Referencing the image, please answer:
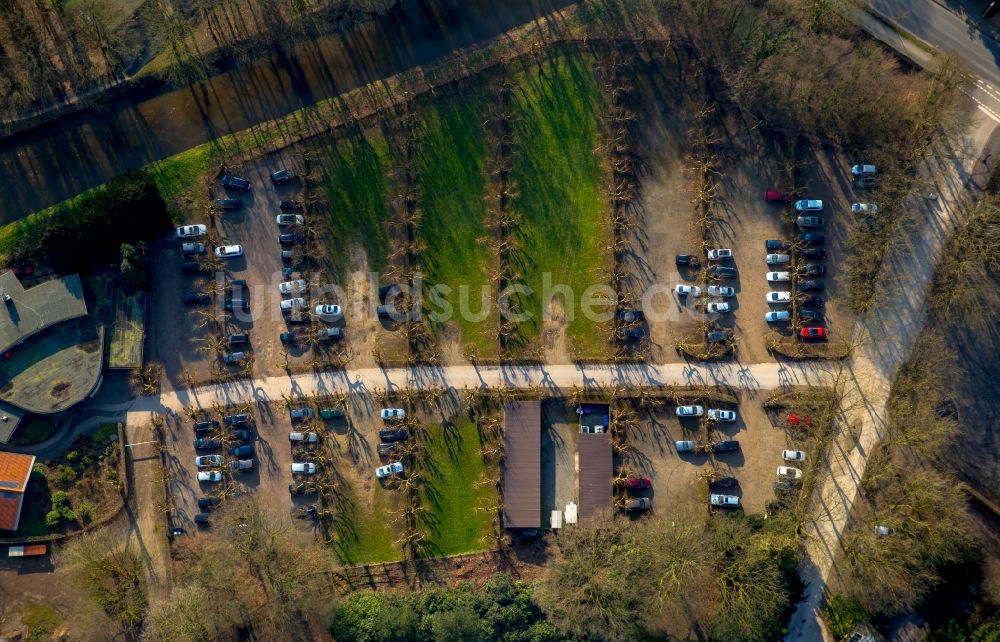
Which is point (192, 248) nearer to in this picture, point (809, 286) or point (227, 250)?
point (227, 250)

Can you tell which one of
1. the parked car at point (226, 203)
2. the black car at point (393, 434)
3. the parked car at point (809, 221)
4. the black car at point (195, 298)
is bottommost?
the black car at point (393, 434)

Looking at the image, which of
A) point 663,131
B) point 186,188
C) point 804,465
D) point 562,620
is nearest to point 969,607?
point 804,465

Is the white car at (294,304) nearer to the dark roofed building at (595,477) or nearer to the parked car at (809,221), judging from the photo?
the dark roofed building at (595,477)

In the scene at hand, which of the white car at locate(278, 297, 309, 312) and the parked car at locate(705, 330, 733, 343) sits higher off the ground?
the white car at locate(278, 297, 309, 312)

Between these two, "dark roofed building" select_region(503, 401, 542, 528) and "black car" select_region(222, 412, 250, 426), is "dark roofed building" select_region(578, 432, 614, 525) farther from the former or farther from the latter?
"black car" select_region(222, 412, 250, 426)

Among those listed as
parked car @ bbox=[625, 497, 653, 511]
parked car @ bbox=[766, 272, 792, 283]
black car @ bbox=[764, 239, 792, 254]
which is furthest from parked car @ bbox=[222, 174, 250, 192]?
parked car @ bbox=[766, 272, 792, 283]

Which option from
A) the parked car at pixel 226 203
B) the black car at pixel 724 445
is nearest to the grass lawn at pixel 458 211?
the parked car at pixel 226 203
